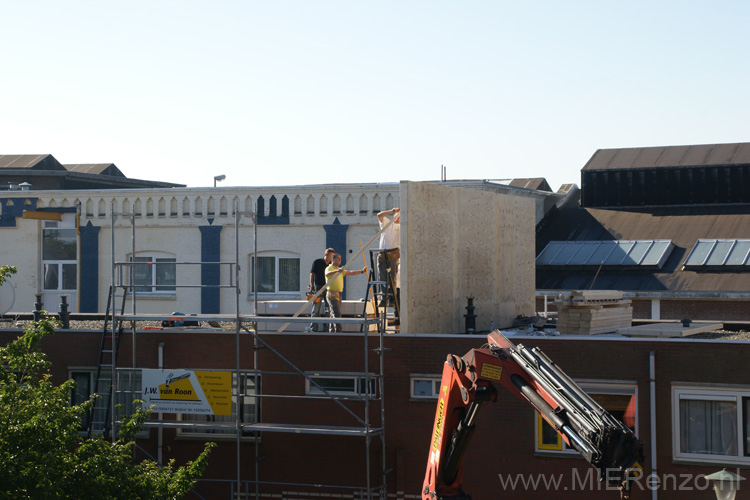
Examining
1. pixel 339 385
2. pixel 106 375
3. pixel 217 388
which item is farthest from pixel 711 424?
pixel 106 375

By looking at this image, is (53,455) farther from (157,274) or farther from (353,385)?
(157,274)

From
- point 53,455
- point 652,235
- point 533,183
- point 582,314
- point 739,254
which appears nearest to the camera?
point 53,455

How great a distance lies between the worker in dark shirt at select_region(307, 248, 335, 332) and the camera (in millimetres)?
20156

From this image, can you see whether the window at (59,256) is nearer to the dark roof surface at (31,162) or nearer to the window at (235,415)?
the dark roof surface at (31,162)

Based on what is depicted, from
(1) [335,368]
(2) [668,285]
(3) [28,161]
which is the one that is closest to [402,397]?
(1) [335,368]

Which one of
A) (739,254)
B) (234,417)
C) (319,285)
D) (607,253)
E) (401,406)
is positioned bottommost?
(234,417)

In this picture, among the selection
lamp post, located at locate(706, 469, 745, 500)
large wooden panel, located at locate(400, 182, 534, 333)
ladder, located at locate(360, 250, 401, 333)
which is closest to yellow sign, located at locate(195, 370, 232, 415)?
ladder, located at locate(360, 250, 401, 333)

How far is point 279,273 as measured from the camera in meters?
31.1

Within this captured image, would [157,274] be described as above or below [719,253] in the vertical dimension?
below

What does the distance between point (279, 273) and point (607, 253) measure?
10.4m

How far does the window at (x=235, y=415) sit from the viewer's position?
20.1 m

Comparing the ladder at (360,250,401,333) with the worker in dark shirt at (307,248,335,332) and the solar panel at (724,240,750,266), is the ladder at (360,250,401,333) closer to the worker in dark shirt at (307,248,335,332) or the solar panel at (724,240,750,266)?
the worker in dark shirt at (307,248,335,332)

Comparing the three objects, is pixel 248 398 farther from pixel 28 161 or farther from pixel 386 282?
pixel 28 161

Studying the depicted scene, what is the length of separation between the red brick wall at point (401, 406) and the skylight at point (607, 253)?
13.0m
